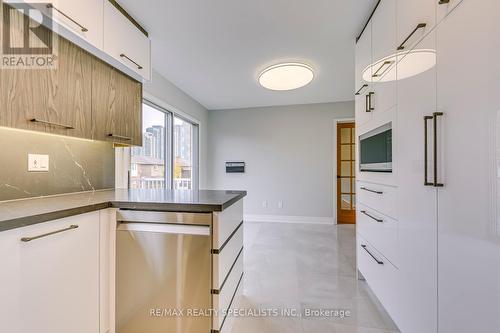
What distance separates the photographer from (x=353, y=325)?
62.5 inches

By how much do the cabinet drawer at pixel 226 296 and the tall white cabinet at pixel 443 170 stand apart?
1.09m

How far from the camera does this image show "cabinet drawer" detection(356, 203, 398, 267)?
58.9 inches

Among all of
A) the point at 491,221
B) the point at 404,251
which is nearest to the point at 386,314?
the point at 404,251

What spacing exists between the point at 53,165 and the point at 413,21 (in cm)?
248

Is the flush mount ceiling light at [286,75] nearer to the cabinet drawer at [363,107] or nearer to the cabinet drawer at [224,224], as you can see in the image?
the cabinet drawer at [363,107]

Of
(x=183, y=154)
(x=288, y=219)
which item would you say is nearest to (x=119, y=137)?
(x=183, y=154)

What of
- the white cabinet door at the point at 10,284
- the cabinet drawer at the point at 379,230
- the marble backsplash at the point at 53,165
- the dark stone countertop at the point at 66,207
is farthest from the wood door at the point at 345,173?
the white cabinet door at the point at 10,284

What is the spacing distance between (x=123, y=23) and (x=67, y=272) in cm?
182

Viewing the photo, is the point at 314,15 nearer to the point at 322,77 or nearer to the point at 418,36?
the point at 418,36

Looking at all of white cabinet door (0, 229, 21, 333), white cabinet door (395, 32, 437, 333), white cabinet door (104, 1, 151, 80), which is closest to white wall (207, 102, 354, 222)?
white cabinet door (104, 1, 151, 80)

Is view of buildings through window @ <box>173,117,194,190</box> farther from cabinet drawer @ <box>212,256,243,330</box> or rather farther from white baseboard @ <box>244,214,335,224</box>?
cabinet drawer @ <box>212,256,243,330</box>

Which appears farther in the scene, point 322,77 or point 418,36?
point 322,77

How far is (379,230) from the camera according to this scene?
171 centimetres

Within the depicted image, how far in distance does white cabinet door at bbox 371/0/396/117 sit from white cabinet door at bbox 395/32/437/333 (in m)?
0.15
